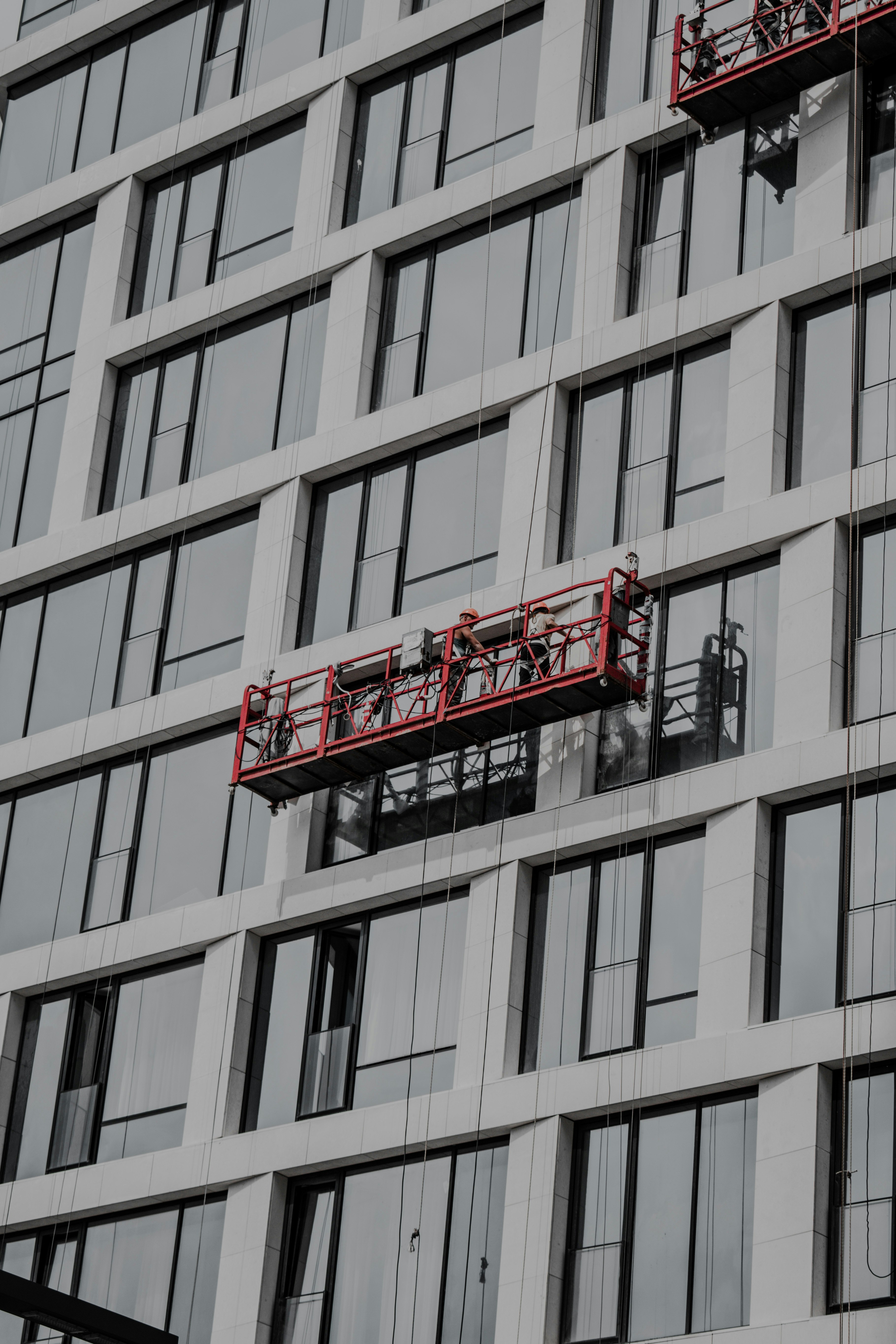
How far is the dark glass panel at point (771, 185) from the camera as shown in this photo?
39938 millimetres

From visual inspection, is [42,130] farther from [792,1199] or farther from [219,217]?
[792,1199]

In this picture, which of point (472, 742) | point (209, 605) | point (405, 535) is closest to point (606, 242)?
point (405, 535)

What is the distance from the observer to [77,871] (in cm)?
4453

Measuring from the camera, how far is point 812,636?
3612cm

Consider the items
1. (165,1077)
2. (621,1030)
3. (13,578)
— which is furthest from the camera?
(13,578)

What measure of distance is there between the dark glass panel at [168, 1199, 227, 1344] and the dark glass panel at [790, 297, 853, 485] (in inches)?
625

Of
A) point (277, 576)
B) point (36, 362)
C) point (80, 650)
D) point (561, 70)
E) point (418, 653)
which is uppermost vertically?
point (561, 70)

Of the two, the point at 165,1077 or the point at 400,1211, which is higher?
the point at 165,1077

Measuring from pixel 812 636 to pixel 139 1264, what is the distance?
15985mm

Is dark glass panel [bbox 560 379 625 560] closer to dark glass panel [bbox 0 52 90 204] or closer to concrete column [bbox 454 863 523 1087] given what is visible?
concrete column [bbox 454 863 523 1087]

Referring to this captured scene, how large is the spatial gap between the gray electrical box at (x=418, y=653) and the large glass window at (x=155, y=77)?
42.3 ft

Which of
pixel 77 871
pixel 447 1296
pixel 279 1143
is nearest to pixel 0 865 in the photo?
pixel 77 871

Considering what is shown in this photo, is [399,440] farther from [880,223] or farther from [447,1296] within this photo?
[447,1296]

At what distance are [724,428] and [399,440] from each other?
6.85 metres
